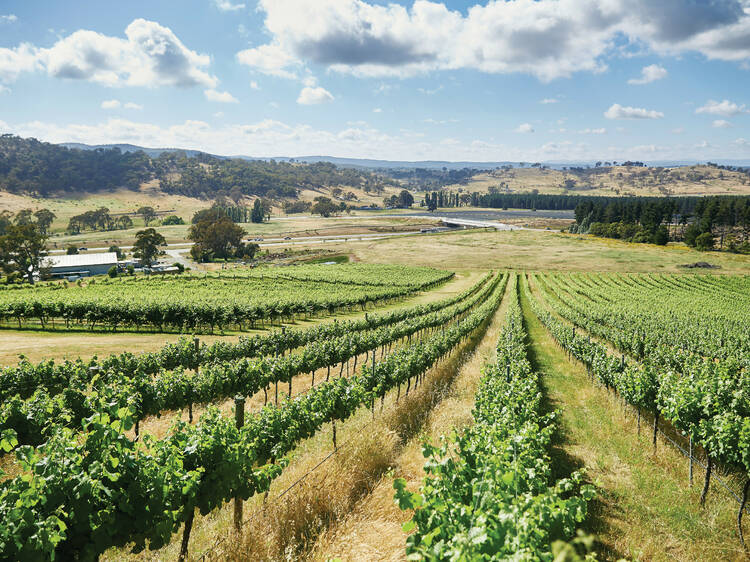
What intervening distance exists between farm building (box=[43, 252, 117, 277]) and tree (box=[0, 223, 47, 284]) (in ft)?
11.7

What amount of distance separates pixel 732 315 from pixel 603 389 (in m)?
34.9

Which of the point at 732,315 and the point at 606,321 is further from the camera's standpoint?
the point at 732,315

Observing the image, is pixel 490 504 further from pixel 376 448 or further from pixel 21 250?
pixel 21 250

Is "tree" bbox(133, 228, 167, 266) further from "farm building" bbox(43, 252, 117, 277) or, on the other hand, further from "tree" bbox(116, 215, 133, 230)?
"tree" bbox(116, 215, 133, 230)

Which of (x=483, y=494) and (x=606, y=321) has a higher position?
(x=483, y=494)

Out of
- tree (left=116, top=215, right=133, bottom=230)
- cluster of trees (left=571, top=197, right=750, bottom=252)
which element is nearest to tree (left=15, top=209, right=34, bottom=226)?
tree (left=116, top=215, right=133, bottom=230)

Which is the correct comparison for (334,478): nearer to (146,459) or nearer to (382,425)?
(382,425)

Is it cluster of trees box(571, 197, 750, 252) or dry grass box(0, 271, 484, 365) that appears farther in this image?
cluster of trees box(571, 197, 750, 252)

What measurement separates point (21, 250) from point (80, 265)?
489 inches

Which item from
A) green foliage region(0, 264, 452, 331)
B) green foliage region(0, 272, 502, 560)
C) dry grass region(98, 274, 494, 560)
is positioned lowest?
green foliage region(0, 264, 452, 331)

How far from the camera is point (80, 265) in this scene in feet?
298

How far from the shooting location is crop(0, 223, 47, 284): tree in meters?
77.3

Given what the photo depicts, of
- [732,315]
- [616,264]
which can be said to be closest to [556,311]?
[732,315]

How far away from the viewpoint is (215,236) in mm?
113250
